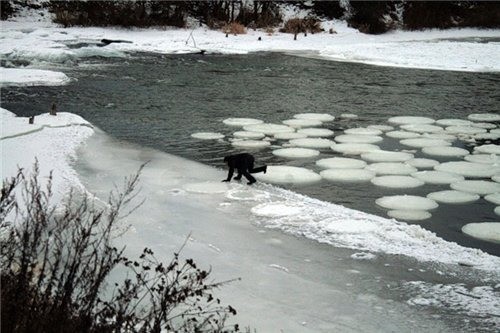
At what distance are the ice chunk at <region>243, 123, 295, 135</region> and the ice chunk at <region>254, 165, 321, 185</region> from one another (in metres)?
1.92

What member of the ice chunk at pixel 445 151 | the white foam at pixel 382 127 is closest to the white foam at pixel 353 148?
the ice chunk at pixel 445 151

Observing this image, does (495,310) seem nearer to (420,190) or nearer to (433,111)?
(420,190)

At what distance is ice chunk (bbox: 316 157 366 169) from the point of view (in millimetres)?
7672

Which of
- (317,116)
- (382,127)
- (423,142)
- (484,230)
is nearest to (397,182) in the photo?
(484,230)

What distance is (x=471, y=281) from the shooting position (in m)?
4.61

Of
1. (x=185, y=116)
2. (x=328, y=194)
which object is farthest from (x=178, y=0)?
(x=328, y=194)

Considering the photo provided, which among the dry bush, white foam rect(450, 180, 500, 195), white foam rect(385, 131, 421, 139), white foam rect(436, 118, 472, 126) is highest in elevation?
the dry bush

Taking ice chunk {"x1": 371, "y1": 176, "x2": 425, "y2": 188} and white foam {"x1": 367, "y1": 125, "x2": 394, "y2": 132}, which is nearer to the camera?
ice chunk {"x1": 371, "y1": 176, "x2": 425, "y2": 188}

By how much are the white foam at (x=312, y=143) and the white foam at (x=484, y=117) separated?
3.01m

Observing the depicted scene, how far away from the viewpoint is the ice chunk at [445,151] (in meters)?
8.29

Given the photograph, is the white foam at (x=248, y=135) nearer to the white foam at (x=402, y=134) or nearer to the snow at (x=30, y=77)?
the white foam at (x=402, y=134)

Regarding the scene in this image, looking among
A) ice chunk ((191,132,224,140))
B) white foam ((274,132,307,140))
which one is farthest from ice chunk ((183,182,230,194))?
white foam ((274,132,307,140))

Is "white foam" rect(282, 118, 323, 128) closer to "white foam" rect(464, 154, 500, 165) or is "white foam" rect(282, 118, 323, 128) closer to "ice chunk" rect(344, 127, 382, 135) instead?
"ice chunk" rect(344, 127, 382, 135)

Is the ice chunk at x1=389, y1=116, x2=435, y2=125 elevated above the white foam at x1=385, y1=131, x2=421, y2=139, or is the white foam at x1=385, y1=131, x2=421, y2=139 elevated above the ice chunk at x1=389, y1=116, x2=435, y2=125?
the ice chunk at x1=389, y1=116, x2=435, y2=125
